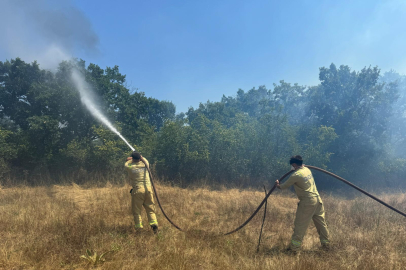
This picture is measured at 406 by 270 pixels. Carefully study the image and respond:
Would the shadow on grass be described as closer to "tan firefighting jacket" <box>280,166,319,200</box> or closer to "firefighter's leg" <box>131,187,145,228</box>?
"firefighter's leg" <box>131,187,145,228</box>

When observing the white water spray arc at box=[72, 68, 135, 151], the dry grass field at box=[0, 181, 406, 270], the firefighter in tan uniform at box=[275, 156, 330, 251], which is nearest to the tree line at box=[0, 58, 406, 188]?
the white water spray arc at box=[72, 68, 135, 151]

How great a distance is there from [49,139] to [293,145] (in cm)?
1291

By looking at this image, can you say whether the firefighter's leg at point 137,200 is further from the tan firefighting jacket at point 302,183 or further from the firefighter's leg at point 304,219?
the firefighter's leg at point 304,219

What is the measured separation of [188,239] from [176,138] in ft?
23.8

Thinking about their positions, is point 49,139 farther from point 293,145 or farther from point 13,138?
point 293,145

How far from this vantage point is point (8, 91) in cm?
1362

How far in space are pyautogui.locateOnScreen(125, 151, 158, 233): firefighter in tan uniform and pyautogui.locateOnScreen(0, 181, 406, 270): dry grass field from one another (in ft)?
0.87

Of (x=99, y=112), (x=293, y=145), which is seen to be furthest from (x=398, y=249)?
(x=99, y=112)

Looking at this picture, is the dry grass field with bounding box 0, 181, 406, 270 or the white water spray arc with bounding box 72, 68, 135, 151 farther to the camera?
the white water spray arc with bounding box 72, 68, 135, 151

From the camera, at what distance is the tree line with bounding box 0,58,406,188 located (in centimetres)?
1107

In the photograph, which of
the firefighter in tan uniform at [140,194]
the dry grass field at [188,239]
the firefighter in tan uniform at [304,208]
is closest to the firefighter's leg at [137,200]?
the firefighter in tan uniform at [140,194]

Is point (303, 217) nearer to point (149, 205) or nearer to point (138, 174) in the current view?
point (149, 205)

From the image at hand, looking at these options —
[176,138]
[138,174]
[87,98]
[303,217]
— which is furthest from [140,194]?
[87,98]

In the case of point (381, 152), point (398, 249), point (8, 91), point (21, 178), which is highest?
point (8, 91)
